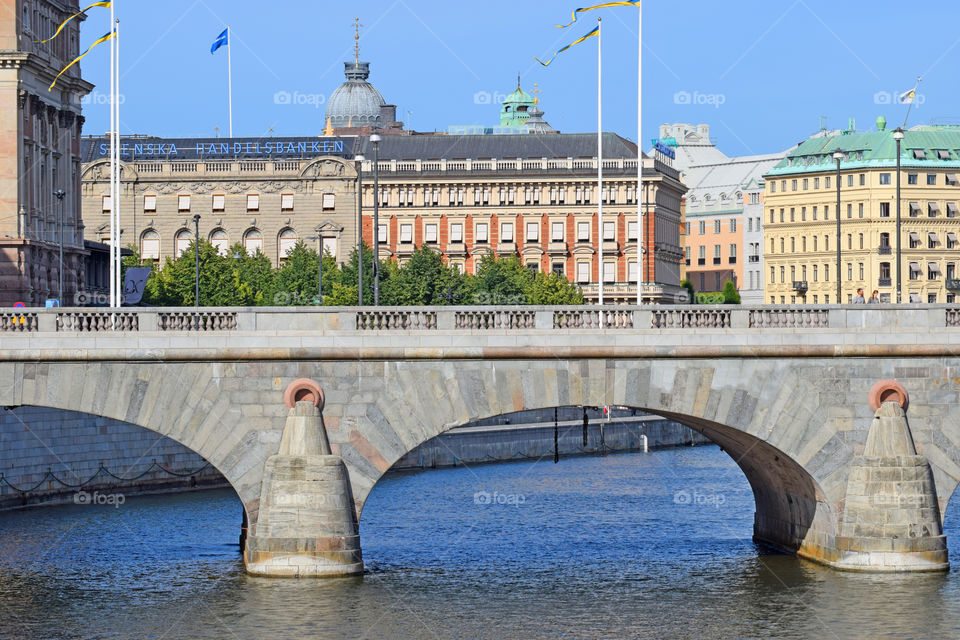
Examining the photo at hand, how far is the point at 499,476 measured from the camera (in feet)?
279

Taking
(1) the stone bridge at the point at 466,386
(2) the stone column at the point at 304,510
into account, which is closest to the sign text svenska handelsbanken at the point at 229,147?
(1) the stone bridge at the point at 466,386

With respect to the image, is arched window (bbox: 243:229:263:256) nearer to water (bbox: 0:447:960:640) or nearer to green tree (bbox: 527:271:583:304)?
green tree (bbox: 527:271:583:304)

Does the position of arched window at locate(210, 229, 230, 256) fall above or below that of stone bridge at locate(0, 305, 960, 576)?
above

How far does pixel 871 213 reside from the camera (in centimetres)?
15800

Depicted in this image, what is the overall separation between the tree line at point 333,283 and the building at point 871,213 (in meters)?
31.2

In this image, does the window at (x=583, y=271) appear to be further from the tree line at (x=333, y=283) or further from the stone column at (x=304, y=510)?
the stone column at (x=304, y=510)

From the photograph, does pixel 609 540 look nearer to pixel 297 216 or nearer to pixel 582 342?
pixel 582 342

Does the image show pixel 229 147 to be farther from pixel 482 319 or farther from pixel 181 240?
pixel 482 319

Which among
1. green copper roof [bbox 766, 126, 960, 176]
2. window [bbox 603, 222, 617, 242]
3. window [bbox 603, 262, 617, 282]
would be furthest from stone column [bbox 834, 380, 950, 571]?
window [bbox 603, 262, 617, 282]

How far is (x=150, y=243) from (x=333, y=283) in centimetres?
4652

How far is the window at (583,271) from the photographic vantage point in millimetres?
163750

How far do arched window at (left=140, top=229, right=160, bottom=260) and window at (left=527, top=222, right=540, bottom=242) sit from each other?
32355mm

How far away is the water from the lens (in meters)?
44.4

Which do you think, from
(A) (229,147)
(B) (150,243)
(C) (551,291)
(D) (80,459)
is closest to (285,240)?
(A) (229,147)
